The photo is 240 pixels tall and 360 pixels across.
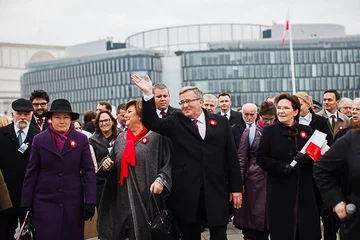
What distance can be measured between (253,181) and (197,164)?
68.1 inches

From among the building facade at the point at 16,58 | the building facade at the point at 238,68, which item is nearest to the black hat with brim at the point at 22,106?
the building facade at the point at 238,68

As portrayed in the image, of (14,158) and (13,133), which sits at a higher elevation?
(13,133)

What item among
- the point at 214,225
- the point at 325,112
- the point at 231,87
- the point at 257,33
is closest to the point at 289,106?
the point at 214,225

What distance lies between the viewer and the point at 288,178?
6.46 m

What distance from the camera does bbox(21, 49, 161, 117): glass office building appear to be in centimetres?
9419

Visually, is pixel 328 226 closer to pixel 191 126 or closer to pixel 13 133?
pixel 191 126

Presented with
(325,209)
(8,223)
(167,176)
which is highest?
(167,176)

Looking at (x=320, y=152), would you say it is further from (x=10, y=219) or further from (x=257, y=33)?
(x=257, y=33)

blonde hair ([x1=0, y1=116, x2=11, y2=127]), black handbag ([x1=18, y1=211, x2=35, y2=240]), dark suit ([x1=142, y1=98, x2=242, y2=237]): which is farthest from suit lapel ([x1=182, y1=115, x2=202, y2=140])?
blonde hair ([x1=0, y1=116, x2=11, y2=127])

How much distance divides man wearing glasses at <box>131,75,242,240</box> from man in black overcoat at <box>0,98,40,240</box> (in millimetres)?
1913

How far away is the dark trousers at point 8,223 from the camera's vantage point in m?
7.28

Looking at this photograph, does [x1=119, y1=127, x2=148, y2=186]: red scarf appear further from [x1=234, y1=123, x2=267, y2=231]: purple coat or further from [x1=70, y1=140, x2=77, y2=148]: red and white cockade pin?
[x1=234, y1=123, x2=267, y2=231]: purple coat

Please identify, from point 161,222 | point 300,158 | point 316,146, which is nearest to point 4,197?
point 161,222

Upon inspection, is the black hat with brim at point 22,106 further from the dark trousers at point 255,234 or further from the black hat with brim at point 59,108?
the dark trousers at point 255,234
